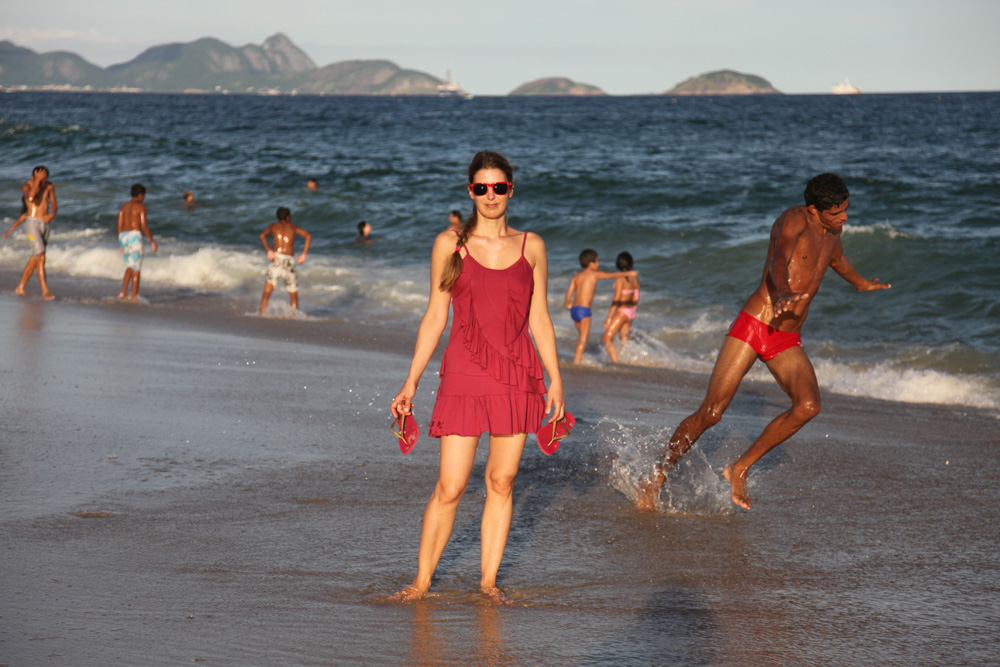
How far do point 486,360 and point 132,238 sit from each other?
11.0 meters

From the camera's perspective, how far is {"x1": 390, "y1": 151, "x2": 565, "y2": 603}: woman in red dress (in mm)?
3590

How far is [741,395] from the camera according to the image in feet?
28.5

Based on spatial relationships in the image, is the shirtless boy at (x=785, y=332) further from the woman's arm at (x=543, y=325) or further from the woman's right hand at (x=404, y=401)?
the woman's right hand at (x=404, y=401)

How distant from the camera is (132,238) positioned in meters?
13.2

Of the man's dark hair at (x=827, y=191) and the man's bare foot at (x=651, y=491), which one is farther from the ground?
the man's dark hair at (x=827, y=191)

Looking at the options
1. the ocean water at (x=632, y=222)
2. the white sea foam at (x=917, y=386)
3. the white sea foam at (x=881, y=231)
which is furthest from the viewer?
the white sea foam at (x=881, y=231)

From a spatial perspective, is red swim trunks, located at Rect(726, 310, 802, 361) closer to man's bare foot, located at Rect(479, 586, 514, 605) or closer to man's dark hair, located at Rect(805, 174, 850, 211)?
man's dark hair, located at Rect(805, 174, 850, 211)

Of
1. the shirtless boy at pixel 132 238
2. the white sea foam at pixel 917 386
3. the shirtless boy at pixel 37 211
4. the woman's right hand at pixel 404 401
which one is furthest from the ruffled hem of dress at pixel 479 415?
the shirtless boy at pixel 37 211

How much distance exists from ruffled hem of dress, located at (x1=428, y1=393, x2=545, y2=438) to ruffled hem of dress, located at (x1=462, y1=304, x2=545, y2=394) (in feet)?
0.23

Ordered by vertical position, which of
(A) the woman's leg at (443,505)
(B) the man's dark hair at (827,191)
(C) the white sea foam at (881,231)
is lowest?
(A) the woman's leg at (443,505)

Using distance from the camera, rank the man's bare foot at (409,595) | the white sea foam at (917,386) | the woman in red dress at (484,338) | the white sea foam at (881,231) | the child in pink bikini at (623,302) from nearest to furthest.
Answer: the woman in red dress at (484,338)
the man's bare foot at (409,595)
the white sea foam at (917,386)
the child in pink bikini at (623,302)
the white sea foam at (881,231)

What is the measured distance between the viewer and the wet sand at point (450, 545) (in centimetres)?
349

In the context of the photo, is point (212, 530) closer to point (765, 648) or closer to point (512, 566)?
point (512, 566)

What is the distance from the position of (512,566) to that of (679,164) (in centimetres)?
2976
